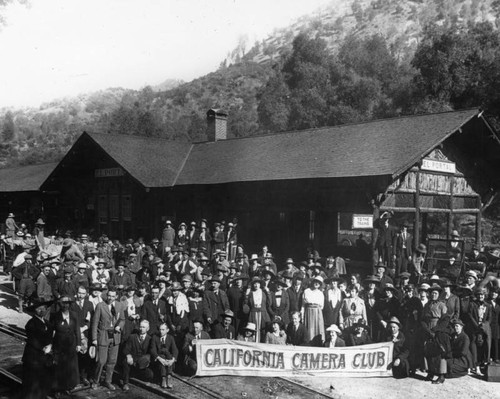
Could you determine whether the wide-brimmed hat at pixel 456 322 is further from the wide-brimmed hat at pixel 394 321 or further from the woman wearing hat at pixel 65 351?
the woman wearing hat at pixel 65 351

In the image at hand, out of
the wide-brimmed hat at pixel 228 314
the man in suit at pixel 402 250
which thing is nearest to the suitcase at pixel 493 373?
the man in suit at pixel 402 250

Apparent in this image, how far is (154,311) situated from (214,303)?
141cm

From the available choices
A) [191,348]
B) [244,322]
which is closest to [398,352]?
[244,322]

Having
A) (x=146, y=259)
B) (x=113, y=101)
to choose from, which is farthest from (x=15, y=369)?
(x=113, y=101)

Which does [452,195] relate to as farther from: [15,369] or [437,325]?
[15,369]

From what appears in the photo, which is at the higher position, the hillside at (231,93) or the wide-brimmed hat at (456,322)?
the hillside at (231,93)

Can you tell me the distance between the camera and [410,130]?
56.8ft

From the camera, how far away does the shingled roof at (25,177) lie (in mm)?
28767

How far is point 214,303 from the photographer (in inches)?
439

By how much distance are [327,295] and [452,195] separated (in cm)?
884

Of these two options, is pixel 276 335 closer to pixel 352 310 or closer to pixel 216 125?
pixel 352 310

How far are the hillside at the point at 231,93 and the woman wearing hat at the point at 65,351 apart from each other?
142ft

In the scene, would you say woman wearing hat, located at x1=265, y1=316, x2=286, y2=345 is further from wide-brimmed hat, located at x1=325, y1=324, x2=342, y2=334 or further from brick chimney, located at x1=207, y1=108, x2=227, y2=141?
brick chimney, located at x1=207, y1=108, x2=227, y2=141

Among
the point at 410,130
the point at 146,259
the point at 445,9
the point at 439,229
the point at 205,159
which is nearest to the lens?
the point at 146,259
